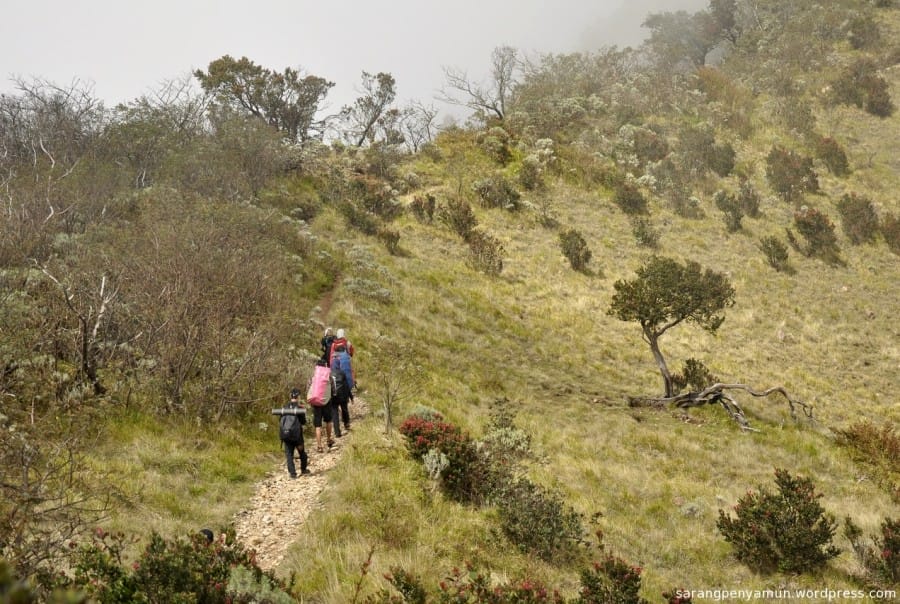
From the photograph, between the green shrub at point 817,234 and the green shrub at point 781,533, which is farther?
the green shrub at point 817,234

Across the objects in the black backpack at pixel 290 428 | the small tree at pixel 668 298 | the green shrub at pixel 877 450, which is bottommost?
the green shrub at pixel 877 450

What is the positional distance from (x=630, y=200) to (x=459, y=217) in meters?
10.7

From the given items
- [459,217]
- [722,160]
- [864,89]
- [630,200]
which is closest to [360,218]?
[459,217]

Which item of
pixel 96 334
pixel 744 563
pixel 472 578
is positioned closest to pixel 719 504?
pixel 744 563

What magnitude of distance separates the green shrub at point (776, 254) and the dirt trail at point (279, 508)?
24420 millimetres

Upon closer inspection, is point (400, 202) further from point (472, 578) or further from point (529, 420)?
point (472, 578)

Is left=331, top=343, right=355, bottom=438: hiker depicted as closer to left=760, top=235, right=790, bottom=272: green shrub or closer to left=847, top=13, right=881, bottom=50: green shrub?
left=760, top=235, right=790, bottom=272: green shrub

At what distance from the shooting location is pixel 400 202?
29656 millimetres

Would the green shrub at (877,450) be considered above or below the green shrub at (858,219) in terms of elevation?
below

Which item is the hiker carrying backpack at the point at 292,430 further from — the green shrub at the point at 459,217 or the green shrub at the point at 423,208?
the green shrub at the point at 423,208

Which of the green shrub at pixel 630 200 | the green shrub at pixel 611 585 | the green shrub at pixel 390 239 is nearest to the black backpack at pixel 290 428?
the green shrub at pixel 611 585

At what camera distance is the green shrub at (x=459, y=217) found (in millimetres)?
26797

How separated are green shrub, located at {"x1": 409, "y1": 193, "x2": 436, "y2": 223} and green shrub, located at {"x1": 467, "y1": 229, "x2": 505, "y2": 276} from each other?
9.66 feet

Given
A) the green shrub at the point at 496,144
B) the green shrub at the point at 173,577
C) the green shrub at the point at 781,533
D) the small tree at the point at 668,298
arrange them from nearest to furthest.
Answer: the green shrub at the point at 173,577 → the green shrub at the point at 781,533 → the small tree at the point at 668,298 → the green shrub at the point at 496,144
